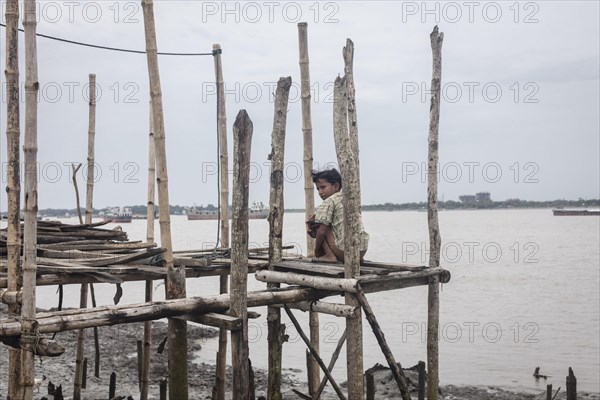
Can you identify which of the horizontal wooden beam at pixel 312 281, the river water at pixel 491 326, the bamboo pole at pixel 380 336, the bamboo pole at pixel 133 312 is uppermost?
the horizontal wooden beam at pixel 312 281

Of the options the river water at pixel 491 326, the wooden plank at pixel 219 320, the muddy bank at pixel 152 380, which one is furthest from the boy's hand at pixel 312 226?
the river water at pixel 491 326

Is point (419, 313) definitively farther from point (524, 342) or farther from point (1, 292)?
point (1, 292)

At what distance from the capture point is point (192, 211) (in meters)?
89.6

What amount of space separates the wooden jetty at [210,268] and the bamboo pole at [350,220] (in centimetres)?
1

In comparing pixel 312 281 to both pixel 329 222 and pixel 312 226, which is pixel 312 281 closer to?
→ pixel 329 222

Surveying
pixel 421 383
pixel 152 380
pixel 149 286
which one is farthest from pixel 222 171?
pixel 152 380

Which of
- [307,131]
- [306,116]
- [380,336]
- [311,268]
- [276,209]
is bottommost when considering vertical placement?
[380,336]

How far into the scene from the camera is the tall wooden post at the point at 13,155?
237 inches

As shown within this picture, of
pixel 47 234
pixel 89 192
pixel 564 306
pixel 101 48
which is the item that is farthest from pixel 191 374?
pixel 564 306

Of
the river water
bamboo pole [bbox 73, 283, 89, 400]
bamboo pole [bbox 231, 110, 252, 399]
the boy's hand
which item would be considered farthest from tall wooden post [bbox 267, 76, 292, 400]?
the river water

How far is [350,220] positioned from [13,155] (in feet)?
10.7

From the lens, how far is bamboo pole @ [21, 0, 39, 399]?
5219 millimetres

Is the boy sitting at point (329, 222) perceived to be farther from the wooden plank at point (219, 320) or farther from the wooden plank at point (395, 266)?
the wooden plank at point (219, 320)

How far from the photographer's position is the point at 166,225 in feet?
23.0
